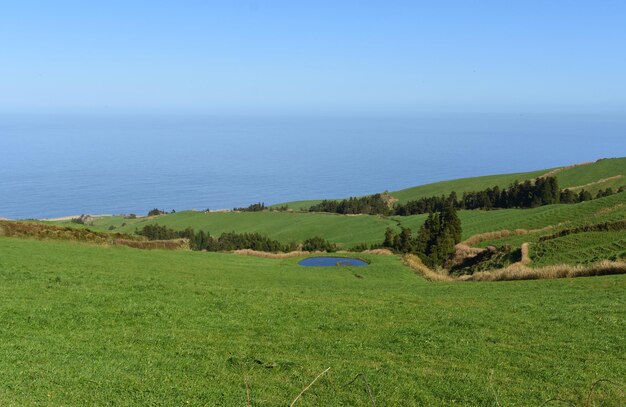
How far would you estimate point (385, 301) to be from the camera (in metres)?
20.6

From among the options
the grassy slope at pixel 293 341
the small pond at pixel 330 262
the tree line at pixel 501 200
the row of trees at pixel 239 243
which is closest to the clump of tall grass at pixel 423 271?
the small pond at pixel 330 262

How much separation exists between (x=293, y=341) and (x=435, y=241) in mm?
37059

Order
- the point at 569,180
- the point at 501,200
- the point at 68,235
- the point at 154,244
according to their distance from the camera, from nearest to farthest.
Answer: the point at 68,235
the point at 154,244
the point at 501,200
the point at 569,180

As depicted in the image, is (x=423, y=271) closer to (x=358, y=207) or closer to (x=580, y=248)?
(x=580, y=248)

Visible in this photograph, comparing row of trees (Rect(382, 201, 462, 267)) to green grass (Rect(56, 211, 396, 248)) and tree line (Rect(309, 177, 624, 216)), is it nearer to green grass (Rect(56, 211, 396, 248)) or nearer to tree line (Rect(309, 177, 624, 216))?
green grass (Rect(56, 211, 396, 248))

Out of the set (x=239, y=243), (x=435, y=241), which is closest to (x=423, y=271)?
(x=435, y=241)

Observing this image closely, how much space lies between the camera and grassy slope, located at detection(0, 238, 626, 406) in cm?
1030

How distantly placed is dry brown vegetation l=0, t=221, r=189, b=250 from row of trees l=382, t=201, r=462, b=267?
22386mm

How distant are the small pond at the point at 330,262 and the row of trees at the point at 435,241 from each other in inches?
294

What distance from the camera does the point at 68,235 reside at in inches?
1407

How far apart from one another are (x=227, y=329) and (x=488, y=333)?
7.84 m

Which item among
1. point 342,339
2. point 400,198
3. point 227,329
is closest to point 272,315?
point 227,329

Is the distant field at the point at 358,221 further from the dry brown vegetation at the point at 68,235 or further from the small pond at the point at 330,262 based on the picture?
the small pond at the point at 330,262

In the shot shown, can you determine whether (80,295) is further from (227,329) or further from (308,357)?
(308,357)
